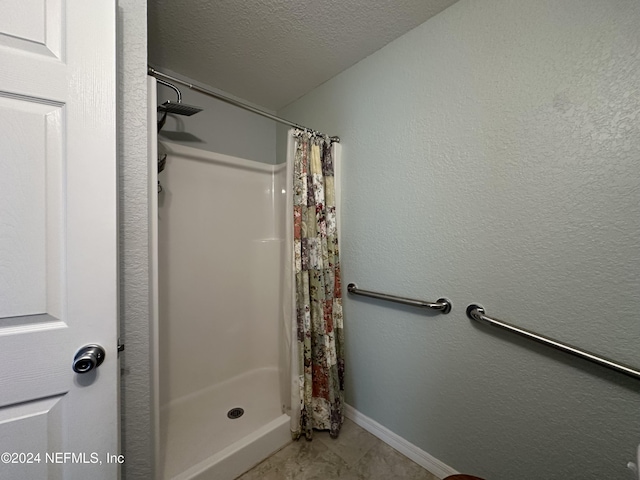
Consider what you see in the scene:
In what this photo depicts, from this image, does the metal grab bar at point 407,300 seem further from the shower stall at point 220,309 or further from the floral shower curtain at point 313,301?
the shower stall at point 220,309

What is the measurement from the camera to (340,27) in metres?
1.13

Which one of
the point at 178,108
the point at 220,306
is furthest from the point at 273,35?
the point at 220,306

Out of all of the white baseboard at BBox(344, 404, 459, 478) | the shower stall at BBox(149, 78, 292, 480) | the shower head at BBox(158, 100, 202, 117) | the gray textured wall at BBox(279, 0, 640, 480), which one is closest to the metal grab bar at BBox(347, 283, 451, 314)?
the gray textured wall at BBox(279, 0, 640, 480)

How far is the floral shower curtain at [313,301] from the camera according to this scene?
1264 millimetres

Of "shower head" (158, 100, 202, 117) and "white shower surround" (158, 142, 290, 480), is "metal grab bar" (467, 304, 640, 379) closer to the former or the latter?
"white shower surround" (158, 142, 290, 480)

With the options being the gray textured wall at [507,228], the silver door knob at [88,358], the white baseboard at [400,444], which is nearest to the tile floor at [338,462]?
the white baseboard at [400,444]

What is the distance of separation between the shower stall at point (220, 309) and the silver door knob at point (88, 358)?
81 cm

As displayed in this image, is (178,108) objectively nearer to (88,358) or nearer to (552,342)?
(88,358)

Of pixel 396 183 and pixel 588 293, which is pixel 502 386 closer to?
pixel 588 293

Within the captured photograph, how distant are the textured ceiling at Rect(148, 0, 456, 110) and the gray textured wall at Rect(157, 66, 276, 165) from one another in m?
0.14

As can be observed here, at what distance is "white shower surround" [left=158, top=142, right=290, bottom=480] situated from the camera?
126 cm

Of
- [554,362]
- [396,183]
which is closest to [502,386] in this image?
[554,362]

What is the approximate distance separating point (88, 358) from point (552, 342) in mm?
1392

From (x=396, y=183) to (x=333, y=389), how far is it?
120 cm
